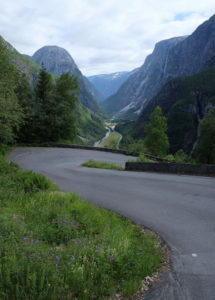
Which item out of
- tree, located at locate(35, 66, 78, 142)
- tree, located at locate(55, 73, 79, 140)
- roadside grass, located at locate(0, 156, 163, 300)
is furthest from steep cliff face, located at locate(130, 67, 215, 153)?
roadside grass, located at locate(0, 156, 163, 300)

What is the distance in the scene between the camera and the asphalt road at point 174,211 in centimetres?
362

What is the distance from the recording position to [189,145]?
117 metres

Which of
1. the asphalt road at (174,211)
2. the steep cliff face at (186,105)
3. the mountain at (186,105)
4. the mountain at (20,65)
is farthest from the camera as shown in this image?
the steep cliff face at (186,105)

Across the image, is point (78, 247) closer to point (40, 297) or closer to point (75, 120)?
point (40, 297)

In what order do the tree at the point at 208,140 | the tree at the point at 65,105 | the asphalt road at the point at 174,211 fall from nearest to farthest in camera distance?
the asphalt road at the point at 174,211
the tree at the point at 65,105
the tree at the point at 208,140

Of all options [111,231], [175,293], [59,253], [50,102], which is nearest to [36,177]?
[111,231]

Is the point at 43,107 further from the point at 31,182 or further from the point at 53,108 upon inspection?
the point at 31,182

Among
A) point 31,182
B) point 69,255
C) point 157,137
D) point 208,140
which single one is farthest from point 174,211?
point 208,140

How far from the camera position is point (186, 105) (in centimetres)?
14338

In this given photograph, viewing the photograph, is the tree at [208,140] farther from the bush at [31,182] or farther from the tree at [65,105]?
the bush at [31,182]

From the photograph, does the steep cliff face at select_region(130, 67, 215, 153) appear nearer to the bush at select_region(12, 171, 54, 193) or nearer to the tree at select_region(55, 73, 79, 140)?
the tree at select_region(55, 73, 79, 140)

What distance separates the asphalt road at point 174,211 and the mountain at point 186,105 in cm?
10643

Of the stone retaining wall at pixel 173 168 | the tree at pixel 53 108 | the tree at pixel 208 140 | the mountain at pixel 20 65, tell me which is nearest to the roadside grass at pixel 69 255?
the stone retaining wall at pixel 173 168

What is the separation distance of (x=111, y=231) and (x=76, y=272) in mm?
1761
